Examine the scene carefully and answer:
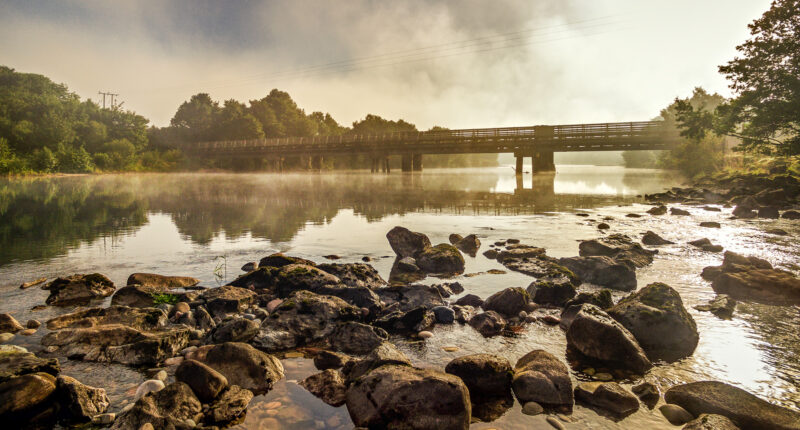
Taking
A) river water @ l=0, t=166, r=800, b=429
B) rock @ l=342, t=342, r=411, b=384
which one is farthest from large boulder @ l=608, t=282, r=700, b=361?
rock @ l=342, t=342, r=411, b=384

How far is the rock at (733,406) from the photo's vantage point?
3.45 m

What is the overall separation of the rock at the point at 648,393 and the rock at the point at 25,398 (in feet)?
17.8

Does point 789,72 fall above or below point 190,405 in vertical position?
above

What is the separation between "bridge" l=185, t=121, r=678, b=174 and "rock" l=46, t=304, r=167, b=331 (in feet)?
162

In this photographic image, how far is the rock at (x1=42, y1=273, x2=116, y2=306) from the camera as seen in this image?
22.7 ft

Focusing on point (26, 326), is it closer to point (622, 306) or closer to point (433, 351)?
point (433, 351)

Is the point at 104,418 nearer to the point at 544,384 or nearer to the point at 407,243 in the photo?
the point at 544,384

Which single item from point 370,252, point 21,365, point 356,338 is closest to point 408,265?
point 370,252

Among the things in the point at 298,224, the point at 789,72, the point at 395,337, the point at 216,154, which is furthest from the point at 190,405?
the point at 216,154

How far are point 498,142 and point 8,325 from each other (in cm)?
5103

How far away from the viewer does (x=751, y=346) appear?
505 cm

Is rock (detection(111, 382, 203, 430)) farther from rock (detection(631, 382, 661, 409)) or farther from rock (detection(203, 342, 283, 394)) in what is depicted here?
rock (detection(631, 382, 661, 409))

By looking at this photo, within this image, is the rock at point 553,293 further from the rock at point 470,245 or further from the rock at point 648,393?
the rock at point 470,245

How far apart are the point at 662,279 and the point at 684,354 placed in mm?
3599
